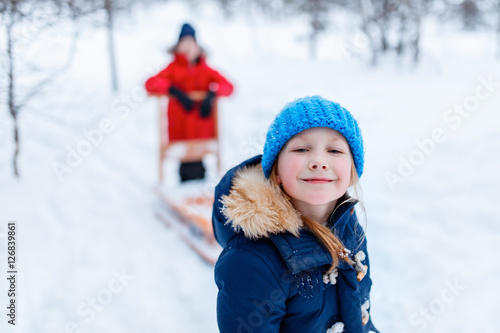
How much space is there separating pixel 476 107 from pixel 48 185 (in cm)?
449

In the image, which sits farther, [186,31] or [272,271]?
[186,31]

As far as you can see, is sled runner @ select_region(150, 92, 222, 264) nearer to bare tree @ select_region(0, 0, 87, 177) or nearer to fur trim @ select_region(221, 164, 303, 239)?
bare tree @ select_region(0, 0, 87, 177)

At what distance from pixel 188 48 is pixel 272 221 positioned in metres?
3.02

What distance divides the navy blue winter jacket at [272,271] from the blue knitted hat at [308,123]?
0.37 feet

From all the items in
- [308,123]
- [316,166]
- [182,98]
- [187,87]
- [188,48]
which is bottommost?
[316,166]

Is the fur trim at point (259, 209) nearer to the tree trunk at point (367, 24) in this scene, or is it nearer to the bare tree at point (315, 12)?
the tree trunk at point (367, 24)

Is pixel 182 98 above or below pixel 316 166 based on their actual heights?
above

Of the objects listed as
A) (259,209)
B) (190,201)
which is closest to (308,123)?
(259,209)

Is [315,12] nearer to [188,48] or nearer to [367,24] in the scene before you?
[367,24]

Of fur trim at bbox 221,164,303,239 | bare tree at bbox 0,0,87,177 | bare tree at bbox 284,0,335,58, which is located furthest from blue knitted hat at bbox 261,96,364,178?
bare tree at bbox 284,0,335,58

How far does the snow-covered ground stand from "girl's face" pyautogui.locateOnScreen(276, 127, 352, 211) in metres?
1.37

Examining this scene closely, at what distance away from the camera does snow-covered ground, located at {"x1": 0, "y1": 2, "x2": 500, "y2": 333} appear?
2.29m

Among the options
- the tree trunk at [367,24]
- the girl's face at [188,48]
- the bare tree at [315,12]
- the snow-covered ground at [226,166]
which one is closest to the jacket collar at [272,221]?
the snow-covered ground at [226,166]

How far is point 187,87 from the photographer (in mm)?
4031
